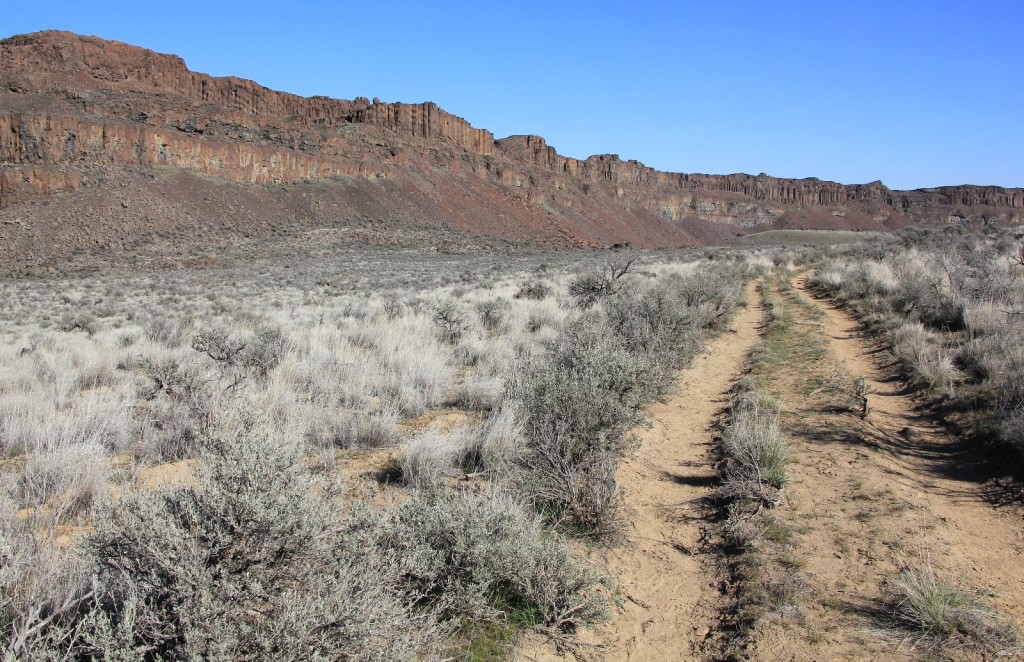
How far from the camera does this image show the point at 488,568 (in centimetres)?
304

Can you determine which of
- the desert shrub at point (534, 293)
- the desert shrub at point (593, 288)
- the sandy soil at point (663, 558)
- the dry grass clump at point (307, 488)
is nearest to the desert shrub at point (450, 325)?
the dry grass clump at point (307, 488)

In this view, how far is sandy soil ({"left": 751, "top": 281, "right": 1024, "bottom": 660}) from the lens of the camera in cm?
297

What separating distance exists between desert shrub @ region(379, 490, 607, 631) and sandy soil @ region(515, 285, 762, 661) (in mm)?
160

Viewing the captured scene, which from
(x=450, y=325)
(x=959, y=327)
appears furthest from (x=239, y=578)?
(x=959, y=327)

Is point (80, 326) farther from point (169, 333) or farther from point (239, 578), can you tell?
point (239, 578)

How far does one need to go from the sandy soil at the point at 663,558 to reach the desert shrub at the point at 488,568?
16 cm

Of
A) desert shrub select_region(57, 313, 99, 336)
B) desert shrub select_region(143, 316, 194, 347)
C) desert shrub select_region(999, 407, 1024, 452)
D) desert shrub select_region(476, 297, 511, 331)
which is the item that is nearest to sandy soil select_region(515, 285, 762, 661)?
desert shrub select_region(999, 407, 1024, 452)

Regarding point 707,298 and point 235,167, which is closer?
point 707,298

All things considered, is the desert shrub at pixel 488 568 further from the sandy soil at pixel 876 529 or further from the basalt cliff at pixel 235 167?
the basalt cliff at pixel 235 167

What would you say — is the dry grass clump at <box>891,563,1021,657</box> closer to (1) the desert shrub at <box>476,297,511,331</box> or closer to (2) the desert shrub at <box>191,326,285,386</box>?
(2) the desert shrub at <box>191,326,285,386</box>

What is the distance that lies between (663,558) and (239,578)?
8.47ft

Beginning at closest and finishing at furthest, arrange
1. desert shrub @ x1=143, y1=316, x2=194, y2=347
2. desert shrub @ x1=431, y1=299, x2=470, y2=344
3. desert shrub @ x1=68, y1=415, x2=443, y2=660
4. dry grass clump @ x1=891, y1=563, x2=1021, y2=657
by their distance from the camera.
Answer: desert shrub @ x1=68, y1=415, x2=443, y2=660, dry grass clump @ x1=891, y1=563, x2=1021, y2=657, desert shrub @ x1=143, y1=316, x2=194, y2=347, desert shrub @ x1=431, y1=299, x2=470, y2=344

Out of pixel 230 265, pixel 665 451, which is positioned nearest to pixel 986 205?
pixel 230 265

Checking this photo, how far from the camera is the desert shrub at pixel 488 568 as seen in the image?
2.91 meters
